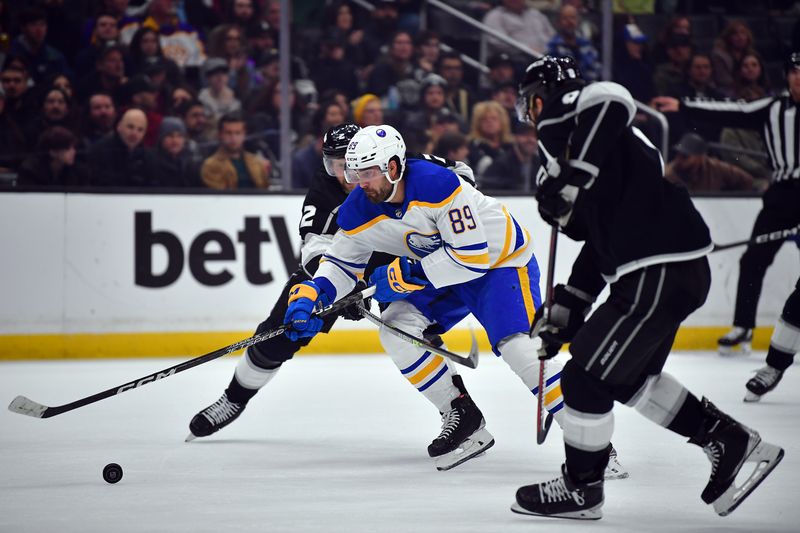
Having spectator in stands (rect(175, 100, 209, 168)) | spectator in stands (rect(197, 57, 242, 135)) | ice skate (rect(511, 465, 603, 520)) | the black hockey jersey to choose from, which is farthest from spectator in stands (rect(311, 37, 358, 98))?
ice skate (rect(511, 465, 603, 520))

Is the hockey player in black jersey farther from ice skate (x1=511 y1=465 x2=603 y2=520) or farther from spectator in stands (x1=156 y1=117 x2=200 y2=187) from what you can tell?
spectator in stands (x1=156 y1=117 x2=200 y2=187)

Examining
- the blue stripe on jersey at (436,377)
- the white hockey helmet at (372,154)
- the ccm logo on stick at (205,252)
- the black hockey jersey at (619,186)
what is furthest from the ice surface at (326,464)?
the white hockey helmet at (372,154)

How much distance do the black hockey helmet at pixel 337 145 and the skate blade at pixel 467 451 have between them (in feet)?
3.38

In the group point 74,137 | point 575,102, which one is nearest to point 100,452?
point 575,102


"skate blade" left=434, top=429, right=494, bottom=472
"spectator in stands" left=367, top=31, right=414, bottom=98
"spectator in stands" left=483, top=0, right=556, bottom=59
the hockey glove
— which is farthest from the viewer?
"spectator in stands" left=483, top=0, right=556, bottom=59

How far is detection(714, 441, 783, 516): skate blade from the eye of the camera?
265 centimetres

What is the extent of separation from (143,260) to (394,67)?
6.71 feet

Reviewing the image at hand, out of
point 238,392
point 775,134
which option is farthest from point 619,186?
point 775,134

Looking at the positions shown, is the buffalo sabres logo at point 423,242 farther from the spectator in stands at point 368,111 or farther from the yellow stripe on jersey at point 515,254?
the spectator in stands at point 368,111

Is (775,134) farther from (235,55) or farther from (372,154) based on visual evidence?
(235,55)

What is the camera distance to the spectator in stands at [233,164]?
626 centimetres

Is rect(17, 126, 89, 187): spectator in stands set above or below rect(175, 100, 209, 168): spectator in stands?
below

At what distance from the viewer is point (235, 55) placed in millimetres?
6793

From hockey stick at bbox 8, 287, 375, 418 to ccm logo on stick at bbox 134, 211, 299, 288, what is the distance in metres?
2.42
